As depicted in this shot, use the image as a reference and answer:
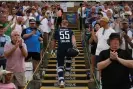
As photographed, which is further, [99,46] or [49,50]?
[49,50]

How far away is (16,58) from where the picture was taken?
322 inches

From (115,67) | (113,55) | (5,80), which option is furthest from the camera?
Result: (5,80)

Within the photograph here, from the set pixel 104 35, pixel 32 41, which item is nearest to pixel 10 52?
pixel 104 35

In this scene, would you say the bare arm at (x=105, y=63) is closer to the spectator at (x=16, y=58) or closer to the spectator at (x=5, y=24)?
the spectator at (x=16, y=58)

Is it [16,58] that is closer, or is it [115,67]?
[115,67]

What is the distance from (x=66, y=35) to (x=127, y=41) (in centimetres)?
229

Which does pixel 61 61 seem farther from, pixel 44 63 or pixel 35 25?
pixel 44 63

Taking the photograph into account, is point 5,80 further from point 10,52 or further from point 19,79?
point 19,79

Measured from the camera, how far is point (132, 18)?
14.2 metres

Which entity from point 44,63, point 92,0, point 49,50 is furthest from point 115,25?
point 92,0

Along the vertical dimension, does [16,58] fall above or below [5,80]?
above

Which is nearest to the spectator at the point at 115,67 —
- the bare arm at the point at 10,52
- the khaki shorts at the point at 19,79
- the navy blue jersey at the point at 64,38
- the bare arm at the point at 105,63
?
the bare arm at the point at 105,63

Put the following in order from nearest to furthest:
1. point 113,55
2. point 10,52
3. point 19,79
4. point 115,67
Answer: point 113,55, point 115,67, point 10,52, point 19,79

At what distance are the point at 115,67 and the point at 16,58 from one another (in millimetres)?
3018
